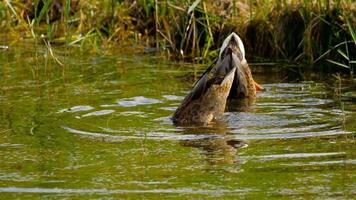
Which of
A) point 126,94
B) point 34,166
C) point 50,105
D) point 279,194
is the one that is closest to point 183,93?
point 126,94

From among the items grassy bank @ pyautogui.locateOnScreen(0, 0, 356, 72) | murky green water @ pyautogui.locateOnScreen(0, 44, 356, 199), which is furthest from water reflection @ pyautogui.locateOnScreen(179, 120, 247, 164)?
grassy bank @ pyautogui.locateOnScreen(0, 0, 356, 72)

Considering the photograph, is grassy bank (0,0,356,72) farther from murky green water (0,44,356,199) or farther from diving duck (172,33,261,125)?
diving duck (172,33,261,125)

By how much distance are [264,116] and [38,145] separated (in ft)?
5.49

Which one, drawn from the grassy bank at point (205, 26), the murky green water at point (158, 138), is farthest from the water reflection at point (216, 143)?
the grassy bank at point (205, 26)

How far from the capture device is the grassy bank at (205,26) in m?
8.96

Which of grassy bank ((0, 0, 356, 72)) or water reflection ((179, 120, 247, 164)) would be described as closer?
water reflection ((179, 120, 247, 164))

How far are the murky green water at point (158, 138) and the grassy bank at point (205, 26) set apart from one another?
388 millimetres

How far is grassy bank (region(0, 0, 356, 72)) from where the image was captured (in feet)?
29.4

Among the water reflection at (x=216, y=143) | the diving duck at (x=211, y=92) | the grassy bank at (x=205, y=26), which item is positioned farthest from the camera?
the grassy bank at (x=205, y=26)

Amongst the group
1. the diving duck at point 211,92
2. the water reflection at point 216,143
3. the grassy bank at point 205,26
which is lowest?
the water reflection at point 216,143

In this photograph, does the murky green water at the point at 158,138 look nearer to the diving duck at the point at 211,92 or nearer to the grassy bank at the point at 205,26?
the diving duck at the point at 211,92

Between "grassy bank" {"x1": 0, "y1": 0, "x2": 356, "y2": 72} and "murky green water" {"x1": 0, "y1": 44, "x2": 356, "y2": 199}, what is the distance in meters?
0.39

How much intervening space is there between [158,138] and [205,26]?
3.42m

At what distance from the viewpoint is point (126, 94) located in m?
8.02
